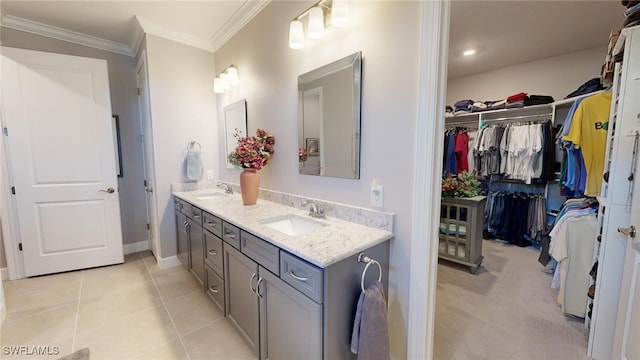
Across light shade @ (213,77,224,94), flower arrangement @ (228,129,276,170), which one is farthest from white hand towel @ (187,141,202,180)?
flower arrangement @ (228,129,276,170)

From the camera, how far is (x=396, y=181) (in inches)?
53.3

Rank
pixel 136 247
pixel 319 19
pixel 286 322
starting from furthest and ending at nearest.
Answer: pixel 136 247 → pixel 319 19 → pixel 286 322

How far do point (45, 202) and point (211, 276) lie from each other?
2.15m

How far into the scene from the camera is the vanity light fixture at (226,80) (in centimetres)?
263

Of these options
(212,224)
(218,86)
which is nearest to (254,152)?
(212,224)

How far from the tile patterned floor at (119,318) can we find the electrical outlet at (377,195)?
1.26m

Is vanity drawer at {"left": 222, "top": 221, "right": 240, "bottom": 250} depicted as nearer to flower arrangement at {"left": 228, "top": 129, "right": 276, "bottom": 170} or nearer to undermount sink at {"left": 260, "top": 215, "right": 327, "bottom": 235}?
undermount sink at {"left": 260, "top": 215, "right": 327, "bottom": 235}

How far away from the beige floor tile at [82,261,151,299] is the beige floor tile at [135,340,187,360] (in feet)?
3.65

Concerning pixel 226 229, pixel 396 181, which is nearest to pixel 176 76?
pixel 226 229

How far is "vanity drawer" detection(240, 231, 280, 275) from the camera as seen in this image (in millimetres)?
1283

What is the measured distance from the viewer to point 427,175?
1229 mm

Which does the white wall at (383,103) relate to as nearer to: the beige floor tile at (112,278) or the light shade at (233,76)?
the light shade at (233,76)

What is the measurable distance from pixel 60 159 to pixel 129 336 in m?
2.09

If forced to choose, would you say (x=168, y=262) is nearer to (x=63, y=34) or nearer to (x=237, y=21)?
(x=237, y=21)
